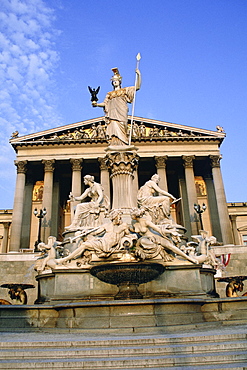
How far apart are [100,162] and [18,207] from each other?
11.0 metres

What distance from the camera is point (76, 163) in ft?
139

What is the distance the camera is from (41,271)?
1057cm

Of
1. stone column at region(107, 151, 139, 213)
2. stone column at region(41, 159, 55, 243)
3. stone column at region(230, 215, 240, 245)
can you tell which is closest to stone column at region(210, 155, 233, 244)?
stone column at region(230, 215, 240, 245)

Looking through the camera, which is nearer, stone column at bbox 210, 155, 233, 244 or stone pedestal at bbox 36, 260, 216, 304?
stone pedestal at bbox 36, 260, 216, 304

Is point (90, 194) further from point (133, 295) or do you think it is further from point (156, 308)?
point (156, 308)

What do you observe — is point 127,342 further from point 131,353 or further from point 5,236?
point 5,236

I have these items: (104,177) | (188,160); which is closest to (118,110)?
(104,177)

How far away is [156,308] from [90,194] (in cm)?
603

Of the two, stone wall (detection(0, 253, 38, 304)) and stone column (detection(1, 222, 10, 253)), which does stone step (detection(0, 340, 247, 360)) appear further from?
stone column (detection(1, 222, 10, 253))

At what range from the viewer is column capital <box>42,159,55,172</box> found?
4231cm

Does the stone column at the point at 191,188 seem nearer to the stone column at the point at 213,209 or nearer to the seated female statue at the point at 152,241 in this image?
the stone column at the point at 213,209

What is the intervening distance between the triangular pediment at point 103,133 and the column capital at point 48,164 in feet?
7.84

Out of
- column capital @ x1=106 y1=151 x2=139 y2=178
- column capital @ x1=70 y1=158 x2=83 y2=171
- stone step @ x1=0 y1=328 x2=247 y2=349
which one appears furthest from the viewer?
column capital @ x1=70 y1=158 x2=83 y2=171

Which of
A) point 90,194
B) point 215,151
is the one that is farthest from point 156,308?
point 215,151
